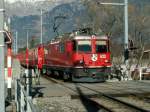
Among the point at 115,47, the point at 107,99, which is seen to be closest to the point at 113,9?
the point at 115,47

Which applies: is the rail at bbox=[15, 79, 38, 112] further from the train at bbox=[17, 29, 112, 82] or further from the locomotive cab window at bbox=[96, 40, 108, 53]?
the locomotive cab window at bbox=[96, 40, 108, 53]

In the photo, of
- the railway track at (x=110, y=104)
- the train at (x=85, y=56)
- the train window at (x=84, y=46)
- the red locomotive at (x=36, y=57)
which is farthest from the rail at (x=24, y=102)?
the red locomotive at (x=36, y=57)

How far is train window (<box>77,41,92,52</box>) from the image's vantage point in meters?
34.0

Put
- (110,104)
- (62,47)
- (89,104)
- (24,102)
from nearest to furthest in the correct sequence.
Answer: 1. (24,102)
2. (110,104)
3. (89,104)
4. (62,47)

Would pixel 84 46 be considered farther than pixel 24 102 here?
Yes

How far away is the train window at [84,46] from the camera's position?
111ft

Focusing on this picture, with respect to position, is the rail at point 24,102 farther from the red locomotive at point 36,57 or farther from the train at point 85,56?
the red locomotive at point 36,57

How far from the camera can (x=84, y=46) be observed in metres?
34.2

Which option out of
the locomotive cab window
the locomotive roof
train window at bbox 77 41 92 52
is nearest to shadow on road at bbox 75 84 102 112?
train window at bbox 77 41 92 52

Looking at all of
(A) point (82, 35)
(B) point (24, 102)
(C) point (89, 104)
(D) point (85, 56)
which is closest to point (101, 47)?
(D) point (85, 56)

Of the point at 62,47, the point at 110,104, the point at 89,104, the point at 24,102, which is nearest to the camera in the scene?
the point at 24,102

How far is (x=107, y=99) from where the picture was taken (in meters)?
21.9

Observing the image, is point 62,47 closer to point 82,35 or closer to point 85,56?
point 82,35

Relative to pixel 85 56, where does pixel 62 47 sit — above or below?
above
